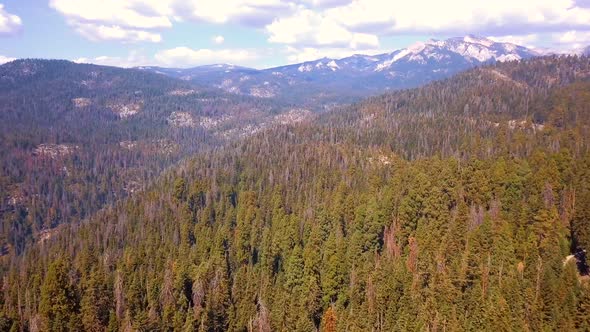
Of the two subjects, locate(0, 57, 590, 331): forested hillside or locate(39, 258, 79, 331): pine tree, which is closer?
locate(0, 57, 590, 331): forested hillside

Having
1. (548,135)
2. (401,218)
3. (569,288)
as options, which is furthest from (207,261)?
(548,135)

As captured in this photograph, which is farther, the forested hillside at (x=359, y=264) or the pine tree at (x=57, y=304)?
the pine tree at (x=57, y=304)

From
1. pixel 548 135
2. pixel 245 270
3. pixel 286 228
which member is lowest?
pixel 245 270

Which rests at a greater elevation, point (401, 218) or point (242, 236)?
point (401, 218)

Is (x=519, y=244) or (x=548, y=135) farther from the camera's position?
(x=548, y=135)

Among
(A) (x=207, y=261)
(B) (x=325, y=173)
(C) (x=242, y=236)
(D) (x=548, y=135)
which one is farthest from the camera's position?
(D) (x=548, y=135)

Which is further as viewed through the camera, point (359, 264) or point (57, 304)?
point (359, 264)

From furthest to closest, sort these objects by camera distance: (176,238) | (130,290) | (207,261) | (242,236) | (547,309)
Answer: (176,238), (242,236), (207,261), (130,290), (547,309)

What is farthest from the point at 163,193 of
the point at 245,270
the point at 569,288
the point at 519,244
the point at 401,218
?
the point at 569,288

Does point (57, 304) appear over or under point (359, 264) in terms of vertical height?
under

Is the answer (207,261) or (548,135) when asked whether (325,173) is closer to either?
(207,261)
